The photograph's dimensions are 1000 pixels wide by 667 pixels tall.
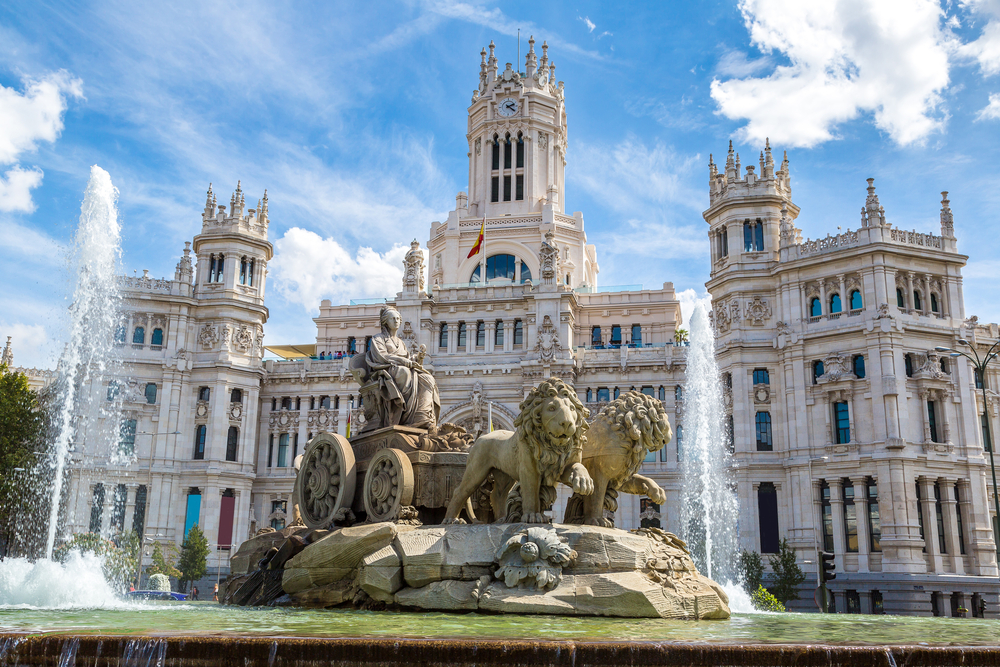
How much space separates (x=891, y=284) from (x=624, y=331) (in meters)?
20.2

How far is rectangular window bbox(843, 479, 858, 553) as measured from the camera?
45.9 metres

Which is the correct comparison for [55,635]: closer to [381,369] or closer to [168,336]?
[381,369]

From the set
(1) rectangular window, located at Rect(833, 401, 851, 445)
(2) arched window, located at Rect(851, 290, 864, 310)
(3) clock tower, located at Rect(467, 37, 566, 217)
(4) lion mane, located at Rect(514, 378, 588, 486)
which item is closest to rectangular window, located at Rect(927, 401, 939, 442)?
(1) rectangular window, located at Rect(833, 401, 851, 445)

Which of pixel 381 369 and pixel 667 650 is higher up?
pixel 381 369

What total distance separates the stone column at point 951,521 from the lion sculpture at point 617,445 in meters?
38.3

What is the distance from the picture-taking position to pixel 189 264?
201 ft

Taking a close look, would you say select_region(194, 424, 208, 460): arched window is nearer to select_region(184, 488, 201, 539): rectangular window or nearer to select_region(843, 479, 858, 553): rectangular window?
select_region(184, 488, 201, 539): rectangular window

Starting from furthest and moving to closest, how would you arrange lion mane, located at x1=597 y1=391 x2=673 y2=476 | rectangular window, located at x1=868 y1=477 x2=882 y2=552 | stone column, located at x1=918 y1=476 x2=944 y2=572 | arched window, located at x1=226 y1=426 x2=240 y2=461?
arched window, located at x1=226 y1=426 x2=240 y2=461, rectangular window, located at x1=868 y1=477 x2=882 y2=552, stone column, located at x1=918 y1=476 x2=944 y2=572, lion mane, located at x1=597 y1=391 x2=673 y2=476

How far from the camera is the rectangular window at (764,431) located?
49.6 m

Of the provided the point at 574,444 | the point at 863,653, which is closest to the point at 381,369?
the point at 574,444

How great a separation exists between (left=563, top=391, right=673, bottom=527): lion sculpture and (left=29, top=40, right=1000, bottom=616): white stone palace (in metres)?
35.8

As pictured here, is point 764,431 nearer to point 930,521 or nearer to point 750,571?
point 750,571

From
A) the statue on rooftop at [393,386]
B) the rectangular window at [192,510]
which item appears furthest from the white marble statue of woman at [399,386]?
the rectangular window at [192,510]

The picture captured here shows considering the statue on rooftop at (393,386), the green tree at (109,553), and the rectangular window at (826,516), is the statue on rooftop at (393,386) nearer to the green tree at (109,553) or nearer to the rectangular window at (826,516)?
the green tree at (109,553)
